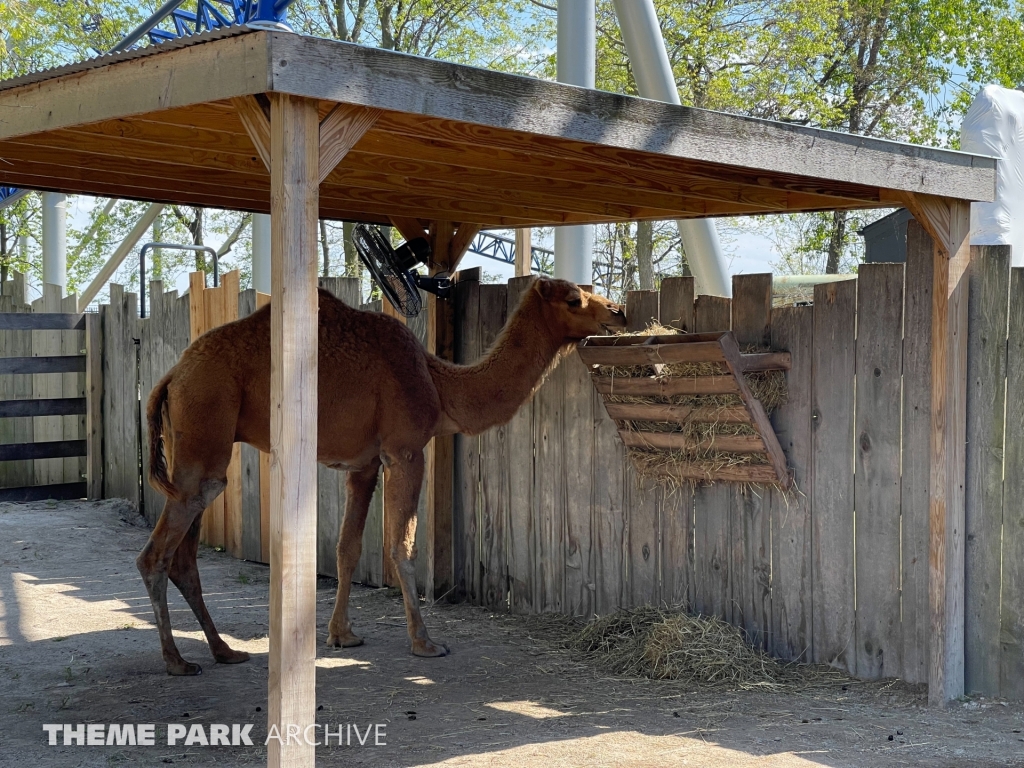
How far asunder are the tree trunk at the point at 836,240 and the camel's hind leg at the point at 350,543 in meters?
18.3

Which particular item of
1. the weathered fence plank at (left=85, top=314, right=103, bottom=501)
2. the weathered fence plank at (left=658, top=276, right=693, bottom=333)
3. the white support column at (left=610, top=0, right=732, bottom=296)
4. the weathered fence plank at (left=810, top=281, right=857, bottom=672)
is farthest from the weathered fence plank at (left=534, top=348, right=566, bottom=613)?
the weathered fence plank at (left=85, top=314, right=103, bottom=501)

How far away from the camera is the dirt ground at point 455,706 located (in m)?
4.63

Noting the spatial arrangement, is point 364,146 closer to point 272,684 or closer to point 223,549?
point 272,684

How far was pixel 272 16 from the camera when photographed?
10.9 metres

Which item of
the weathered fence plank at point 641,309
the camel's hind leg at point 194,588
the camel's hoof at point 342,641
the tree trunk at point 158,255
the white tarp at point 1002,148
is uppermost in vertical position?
the tree trunk at point 158,255

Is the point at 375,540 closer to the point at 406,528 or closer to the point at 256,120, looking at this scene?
the point at 406,528

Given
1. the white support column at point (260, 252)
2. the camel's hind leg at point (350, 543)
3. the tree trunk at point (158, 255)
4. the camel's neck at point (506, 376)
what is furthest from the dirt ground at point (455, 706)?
the tree trunk at point (158, 255)

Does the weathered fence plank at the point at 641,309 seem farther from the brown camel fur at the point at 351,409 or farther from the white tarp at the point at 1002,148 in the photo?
the white tarp at the point at 1002,148

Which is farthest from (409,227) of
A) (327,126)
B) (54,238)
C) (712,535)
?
(54,238)

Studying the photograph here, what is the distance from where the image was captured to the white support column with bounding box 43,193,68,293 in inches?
862

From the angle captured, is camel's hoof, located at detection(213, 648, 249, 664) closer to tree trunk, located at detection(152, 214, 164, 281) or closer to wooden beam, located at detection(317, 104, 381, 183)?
wooden beam, located at detection(317, 104, 381, 183)

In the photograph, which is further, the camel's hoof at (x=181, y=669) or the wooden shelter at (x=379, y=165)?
the camel's hoof at (x=181, y=669)

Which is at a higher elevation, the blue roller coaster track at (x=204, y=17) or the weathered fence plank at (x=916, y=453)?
the blue roller coaster track at (x=204, y=17)

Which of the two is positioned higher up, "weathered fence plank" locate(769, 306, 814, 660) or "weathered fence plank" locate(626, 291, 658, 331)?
"weathered fence plank" locate(626, 291, 658, 331)
